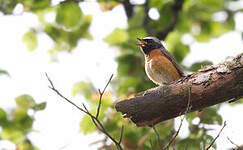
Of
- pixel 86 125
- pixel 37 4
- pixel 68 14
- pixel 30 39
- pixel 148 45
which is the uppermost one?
pixel 30 39

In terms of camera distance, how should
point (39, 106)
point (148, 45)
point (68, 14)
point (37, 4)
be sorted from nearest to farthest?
point (39, 106) → point (148, 45) → point (68, 14) → point (37, 4)

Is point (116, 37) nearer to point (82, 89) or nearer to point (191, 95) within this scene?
point (82, 89)

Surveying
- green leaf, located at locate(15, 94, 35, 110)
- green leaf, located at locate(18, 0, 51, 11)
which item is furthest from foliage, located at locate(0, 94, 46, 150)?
green leaf, located at locate(18, 0, 51, 11)

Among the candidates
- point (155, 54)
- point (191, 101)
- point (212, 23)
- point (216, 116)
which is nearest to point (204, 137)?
point (216, 116)

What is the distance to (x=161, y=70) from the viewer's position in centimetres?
739

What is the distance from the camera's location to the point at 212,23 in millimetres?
12133

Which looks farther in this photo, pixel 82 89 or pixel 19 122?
pixel 82 89

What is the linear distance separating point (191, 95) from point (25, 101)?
3.45 meters

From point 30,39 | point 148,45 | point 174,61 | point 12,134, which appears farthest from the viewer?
point 30,39

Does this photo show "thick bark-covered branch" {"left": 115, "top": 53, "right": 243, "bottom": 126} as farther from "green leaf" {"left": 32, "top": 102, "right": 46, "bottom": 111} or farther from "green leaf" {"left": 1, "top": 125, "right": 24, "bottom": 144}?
"green leaf" {"left": 1, "top": 125, "right": 24, "bottom": 144}

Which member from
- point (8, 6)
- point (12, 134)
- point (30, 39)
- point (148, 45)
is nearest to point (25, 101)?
point (12, 134)

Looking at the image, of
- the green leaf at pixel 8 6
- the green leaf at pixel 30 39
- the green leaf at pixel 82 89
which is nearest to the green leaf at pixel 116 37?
the green leaf at pixel 82 89

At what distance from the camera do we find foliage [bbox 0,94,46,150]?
752 centimetres

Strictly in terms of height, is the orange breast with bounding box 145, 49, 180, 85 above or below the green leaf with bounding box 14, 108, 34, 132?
below
